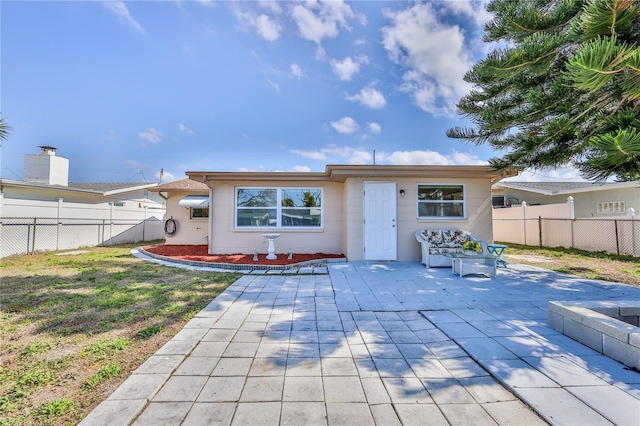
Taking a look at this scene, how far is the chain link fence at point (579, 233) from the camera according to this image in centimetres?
894

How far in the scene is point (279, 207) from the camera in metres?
9.42

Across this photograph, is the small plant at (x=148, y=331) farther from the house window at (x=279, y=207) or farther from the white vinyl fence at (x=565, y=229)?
the white vinyl fence at (x=565, y=229)

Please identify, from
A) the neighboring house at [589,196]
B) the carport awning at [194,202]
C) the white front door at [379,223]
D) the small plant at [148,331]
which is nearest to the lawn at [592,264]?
the neighboring house at [589,196]

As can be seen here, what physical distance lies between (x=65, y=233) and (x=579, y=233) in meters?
21.1

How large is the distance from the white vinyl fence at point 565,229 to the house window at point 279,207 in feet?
33.5

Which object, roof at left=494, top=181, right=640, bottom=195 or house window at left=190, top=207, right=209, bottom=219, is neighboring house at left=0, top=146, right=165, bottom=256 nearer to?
house window at left=190, top=207, right=209, bottom=219

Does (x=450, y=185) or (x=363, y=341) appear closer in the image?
(x=363, y=341)

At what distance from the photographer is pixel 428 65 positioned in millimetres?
9281

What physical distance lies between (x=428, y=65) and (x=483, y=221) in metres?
5.63

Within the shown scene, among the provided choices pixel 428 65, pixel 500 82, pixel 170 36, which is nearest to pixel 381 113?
pixel 428 65

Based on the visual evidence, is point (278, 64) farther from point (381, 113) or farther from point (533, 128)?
point (533, 128)

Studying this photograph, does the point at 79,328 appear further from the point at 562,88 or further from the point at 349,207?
the point at 562,88

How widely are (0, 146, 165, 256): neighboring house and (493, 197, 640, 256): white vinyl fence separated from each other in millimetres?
19901

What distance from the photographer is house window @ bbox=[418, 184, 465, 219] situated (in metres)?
8.52
